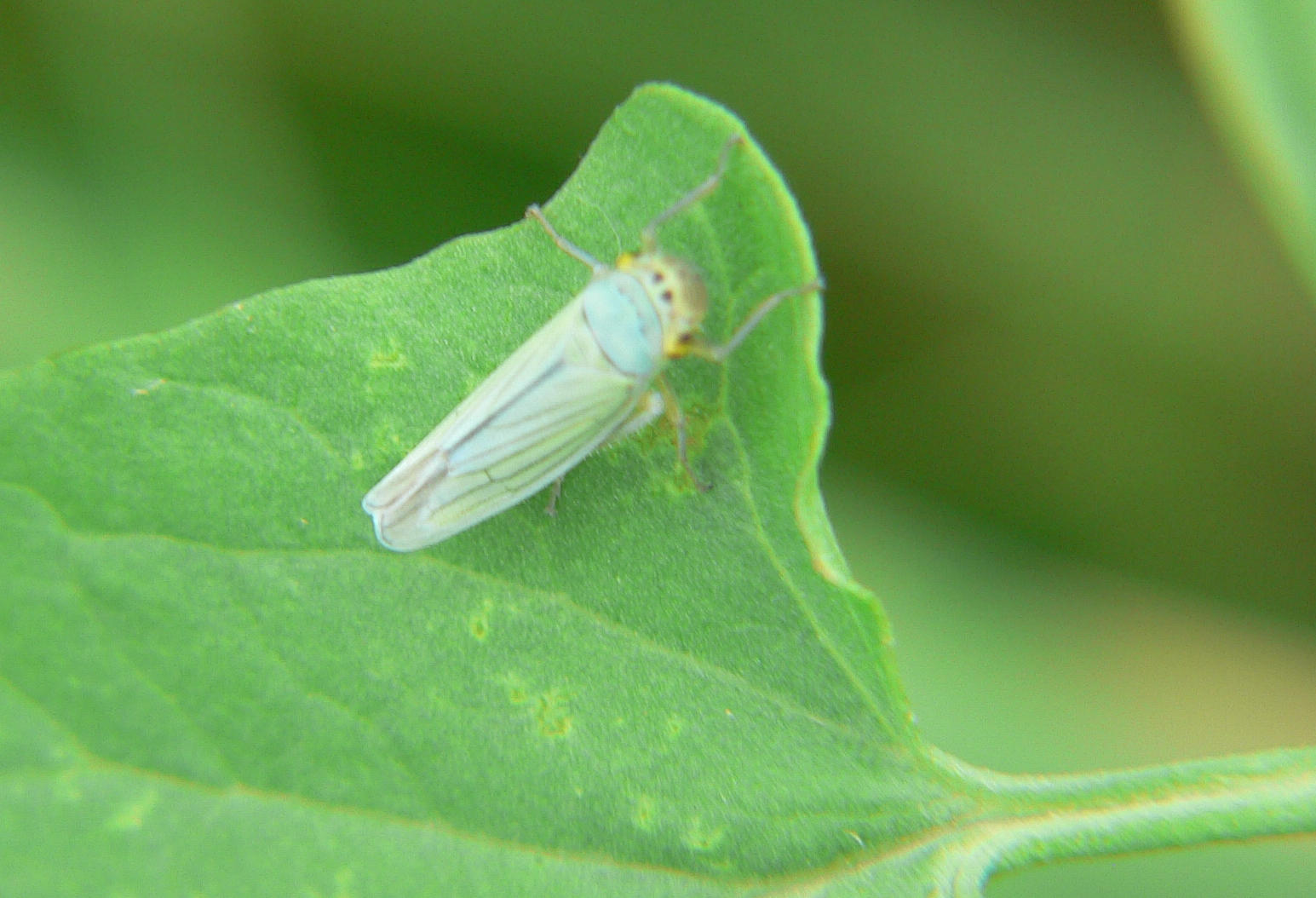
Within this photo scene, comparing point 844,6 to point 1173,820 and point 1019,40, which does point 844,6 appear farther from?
point 1173,820

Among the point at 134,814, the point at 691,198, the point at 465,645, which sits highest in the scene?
the point at 691,198

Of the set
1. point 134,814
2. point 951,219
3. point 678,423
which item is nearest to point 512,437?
point 678,423

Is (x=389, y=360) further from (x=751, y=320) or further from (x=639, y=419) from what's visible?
(x=751, y=320)

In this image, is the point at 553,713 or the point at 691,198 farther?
the point at 691,198

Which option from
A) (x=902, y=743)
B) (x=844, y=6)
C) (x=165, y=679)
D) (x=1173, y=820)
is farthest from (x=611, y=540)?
(x=844, y=6)

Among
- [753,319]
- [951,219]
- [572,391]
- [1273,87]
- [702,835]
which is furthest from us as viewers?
[951,219]

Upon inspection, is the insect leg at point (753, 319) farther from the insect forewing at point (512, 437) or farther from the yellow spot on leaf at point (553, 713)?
the yellow spot on leaf at point (553, 713)
